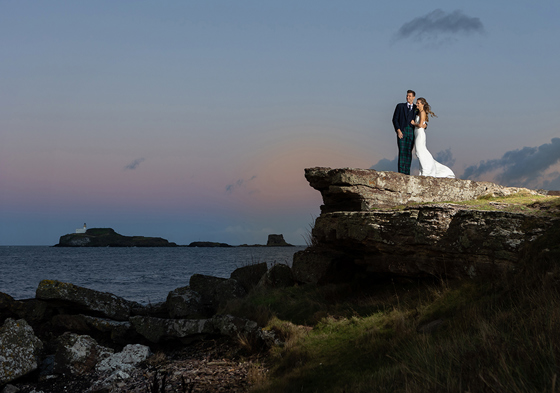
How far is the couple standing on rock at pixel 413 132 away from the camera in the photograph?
13.6 meters

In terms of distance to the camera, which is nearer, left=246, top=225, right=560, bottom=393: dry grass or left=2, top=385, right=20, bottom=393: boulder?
left=246, top=225, right=560, bottom=393: dry grass

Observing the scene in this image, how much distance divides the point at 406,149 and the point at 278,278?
19.6ft

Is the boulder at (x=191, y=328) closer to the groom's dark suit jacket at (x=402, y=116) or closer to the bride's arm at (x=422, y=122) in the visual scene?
the groom's dark suit jacket at (x=402, y=116)

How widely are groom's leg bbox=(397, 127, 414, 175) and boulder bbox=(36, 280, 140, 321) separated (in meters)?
10.2

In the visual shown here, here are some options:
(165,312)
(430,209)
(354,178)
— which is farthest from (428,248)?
(165,312)

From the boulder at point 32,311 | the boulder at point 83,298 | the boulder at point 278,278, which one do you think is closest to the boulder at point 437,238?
the boulder at point 278,278

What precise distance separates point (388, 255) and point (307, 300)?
102 inches

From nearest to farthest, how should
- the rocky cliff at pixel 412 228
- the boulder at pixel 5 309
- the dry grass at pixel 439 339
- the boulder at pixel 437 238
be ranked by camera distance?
the dry grass at pixel 439 339
the boulder at pixel 437 238
the rocky cliff at pixel 412 228
the boulder at pixel 5 309

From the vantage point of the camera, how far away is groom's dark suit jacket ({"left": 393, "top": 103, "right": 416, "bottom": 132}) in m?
13.9

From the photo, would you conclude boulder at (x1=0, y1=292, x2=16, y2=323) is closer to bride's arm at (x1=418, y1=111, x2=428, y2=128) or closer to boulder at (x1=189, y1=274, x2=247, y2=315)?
boulder at (x1=189, y1=274, x2=247, y2=315)

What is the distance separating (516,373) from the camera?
409 cm

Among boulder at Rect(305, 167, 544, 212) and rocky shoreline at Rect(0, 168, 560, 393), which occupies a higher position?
boulder at Rect(305, 167, 544, 212)

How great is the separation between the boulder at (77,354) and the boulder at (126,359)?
0.77ft

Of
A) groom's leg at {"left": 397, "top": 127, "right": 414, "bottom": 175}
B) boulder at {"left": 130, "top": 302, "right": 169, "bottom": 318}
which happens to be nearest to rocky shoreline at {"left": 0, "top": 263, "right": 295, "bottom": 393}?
boulder at {"left": 130, "top": 302, "right": 169, "bottom": 318}
